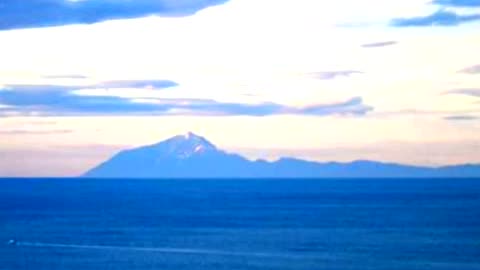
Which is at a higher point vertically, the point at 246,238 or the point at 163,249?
the point at 246,238

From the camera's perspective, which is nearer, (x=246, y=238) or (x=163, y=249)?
(x=163, y=249)

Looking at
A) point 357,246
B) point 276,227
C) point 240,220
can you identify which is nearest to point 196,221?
point 240,220

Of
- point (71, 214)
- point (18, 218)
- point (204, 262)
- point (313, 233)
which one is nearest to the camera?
point (204, 262)

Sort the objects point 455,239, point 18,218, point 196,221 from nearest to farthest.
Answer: point 455,239
point 196,221
point 18,218

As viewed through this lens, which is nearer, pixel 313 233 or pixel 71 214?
pixel 313 233

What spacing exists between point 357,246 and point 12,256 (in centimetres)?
2399

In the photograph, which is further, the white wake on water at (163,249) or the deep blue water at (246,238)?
the white wake on water at (163,249)

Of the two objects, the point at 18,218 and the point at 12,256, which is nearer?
the point at 12,256

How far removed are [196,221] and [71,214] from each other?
22578 mm

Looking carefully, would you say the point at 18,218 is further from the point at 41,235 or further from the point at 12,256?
the point at 12,256

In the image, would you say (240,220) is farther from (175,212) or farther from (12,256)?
(12,256)

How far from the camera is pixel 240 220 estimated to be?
105750 mm

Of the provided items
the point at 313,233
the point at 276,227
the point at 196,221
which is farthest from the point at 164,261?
the point at 196,221

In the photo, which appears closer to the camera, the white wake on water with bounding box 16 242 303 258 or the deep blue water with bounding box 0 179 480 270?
the deep blue water with bounding box 0 179 480 270
